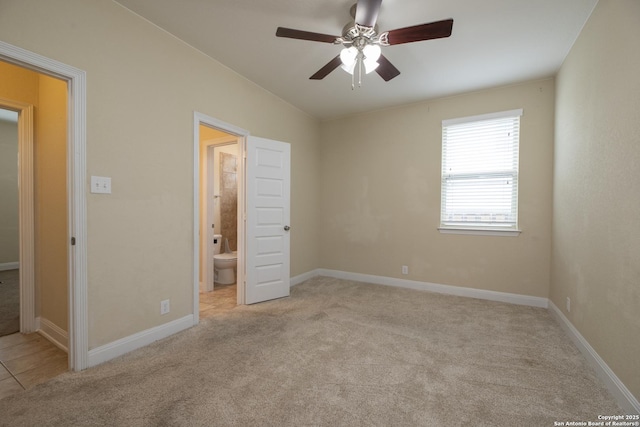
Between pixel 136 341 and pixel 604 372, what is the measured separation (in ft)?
11.6

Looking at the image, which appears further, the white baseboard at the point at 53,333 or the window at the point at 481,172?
the window at the point at 481,172

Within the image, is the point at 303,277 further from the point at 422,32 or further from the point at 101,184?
the point at 422,32

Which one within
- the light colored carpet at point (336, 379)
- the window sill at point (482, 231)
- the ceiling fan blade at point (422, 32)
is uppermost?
the ceiling fan blade at point (422, 32)

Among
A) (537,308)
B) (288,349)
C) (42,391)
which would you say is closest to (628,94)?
(537,308)

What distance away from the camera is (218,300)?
369 centimetres

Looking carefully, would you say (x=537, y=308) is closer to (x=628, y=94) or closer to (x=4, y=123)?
(x=628, y=94)

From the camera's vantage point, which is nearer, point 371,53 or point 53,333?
point 371,53

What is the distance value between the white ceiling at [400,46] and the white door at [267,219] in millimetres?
927

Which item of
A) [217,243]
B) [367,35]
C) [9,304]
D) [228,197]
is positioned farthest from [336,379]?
[9,304]

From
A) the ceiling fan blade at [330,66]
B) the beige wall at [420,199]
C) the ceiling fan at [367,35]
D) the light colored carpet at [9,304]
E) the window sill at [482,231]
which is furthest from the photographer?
the window sill at [482,231]

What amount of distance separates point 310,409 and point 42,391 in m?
1.75

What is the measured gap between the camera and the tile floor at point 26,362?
192 centimetres

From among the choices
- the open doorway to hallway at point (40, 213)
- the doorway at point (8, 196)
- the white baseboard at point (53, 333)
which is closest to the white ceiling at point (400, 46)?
the open doorway to hallway at point (40, 213)

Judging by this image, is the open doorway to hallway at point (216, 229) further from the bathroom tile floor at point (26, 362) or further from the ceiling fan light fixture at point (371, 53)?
the ceiling fan light fixture at point (371, 53)
